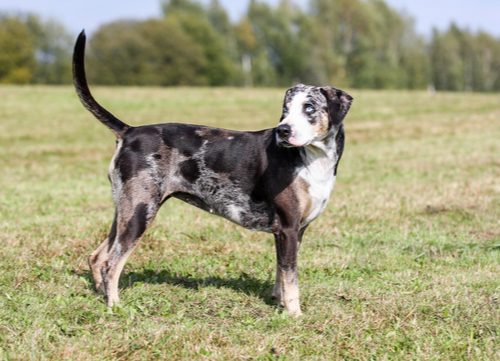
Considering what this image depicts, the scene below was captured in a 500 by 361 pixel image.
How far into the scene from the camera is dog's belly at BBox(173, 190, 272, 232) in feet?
16.7

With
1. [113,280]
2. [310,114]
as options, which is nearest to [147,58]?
[113,280]

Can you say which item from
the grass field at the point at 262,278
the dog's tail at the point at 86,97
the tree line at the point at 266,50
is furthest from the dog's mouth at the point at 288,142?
the tree line at the point at 266,50

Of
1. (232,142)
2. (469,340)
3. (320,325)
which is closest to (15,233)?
(232,142)

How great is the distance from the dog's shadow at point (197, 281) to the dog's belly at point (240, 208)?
829 mm

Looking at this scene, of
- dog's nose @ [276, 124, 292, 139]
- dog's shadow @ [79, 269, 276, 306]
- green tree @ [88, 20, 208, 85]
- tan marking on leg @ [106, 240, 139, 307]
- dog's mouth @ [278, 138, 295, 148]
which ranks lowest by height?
dog's shadow @ [79, 269, 276, 306]

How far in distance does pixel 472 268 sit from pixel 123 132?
165 inches

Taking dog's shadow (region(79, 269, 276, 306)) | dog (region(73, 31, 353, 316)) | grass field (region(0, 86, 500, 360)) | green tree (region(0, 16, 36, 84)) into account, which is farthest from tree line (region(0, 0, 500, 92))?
dog (region(73, 31, 353, 316))

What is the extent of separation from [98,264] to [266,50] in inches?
2851

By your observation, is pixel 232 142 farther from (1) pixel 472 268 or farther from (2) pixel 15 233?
(2) pixel 15 233

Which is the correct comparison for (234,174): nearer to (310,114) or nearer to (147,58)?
(310,114)

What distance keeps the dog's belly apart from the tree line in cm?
6198

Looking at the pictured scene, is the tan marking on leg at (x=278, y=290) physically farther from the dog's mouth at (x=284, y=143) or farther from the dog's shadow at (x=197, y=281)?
the dog's mouth at (x=284, y=143)

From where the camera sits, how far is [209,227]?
7.62m

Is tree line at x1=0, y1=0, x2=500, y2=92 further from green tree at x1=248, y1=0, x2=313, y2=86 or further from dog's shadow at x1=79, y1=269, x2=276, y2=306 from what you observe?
dog's shadow at x1=79, y1=269, x2=276, y2=306
